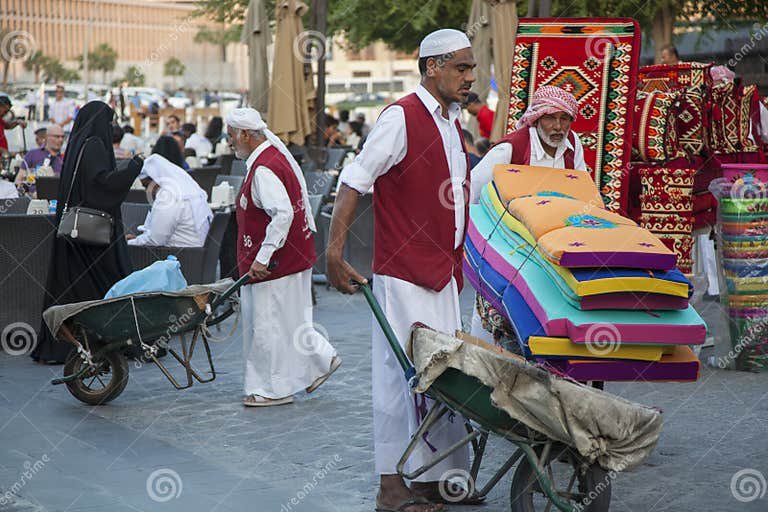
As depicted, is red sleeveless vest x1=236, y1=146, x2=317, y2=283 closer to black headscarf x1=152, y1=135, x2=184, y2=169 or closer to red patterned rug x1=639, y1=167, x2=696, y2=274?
red patterned rug x1=639, y1=167, x2=696, y2=274

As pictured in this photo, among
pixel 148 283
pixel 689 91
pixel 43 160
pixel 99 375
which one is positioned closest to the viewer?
pixel 148 283

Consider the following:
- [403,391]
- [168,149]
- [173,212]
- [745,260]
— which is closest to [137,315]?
[173,212]

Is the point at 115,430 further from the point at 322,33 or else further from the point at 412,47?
the point at 412,47

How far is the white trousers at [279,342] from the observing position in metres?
7.73

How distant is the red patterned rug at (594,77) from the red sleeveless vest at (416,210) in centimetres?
266

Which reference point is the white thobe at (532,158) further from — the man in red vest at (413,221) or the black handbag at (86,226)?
the black handbag at (86,226)

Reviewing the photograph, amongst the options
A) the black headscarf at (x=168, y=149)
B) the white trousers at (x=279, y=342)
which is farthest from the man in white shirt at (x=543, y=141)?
the black headscarf at (x=168, y=149)

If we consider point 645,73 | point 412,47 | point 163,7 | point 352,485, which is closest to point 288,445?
point 352,485

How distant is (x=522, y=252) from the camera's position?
5.56 m

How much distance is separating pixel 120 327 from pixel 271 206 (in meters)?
1.16

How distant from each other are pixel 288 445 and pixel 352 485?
909 mm

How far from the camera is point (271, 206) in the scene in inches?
299

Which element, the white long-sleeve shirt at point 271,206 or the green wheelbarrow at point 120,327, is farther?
the white long-sleeve shirt at point 271,206

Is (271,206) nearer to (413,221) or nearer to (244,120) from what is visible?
(244,120)
